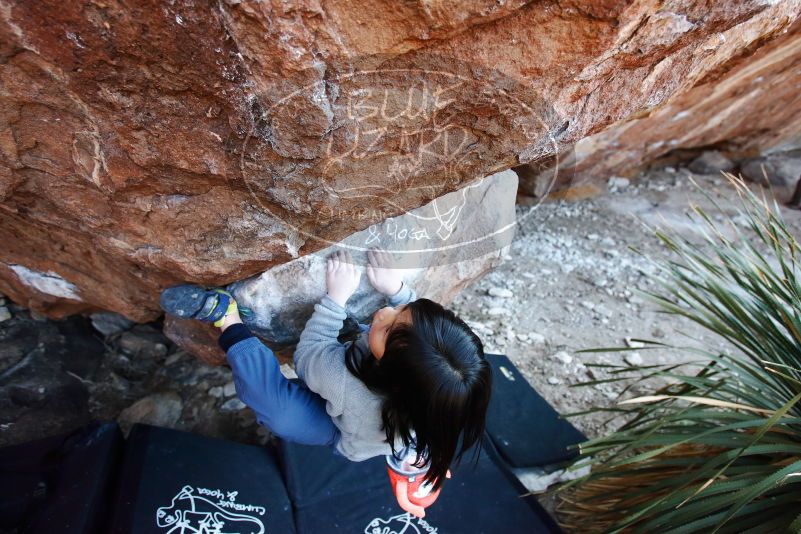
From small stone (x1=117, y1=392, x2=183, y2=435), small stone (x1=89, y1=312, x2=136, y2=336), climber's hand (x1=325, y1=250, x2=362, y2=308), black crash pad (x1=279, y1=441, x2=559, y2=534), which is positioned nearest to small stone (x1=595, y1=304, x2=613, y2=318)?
black crash pad (x1=279, y1=441, x2=559, y2=534)

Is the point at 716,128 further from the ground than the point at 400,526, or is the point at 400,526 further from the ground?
the point at 716,128

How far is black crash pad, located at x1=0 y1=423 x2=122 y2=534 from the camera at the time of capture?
138cm

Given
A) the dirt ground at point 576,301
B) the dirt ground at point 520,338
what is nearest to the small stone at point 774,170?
the dirt ground at point 520,338

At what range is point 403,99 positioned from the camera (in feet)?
3.18

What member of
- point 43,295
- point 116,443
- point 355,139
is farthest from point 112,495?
point 355,139

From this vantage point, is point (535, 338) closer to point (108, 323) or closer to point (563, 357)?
point (563, 357)

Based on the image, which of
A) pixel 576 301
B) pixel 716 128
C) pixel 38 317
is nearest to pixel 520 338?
pixel 576 301

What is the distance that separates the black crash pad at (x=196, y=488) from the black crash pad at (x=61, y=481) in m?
0.05

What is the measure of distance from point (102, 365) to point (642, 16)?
2.02 metres

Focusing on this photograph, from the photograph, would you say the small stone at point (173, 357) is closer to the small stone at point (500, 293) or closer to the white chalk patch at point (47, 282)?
the white chalk patch at point (47, 282)

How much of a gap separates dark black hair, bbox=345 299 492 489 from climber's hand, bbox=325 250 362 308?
30cm

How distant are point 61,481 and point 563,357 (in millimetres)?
1994

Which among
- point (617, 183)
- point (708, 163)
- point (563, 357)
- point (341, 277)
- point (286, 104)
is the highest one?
point (708, 163)

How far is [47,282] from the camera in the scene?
5.25 ft
